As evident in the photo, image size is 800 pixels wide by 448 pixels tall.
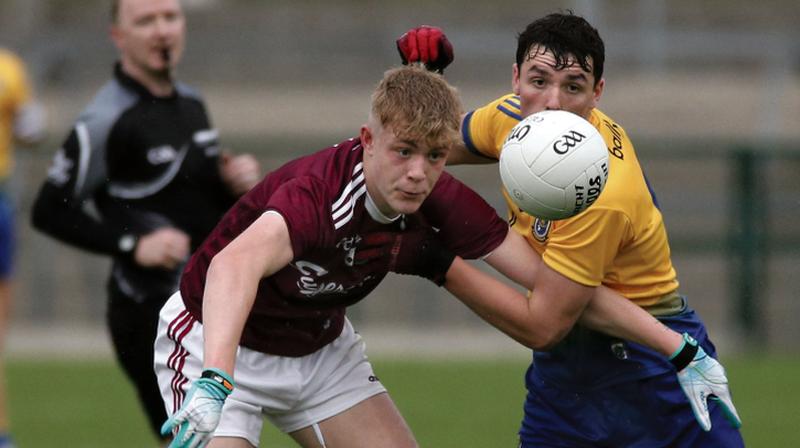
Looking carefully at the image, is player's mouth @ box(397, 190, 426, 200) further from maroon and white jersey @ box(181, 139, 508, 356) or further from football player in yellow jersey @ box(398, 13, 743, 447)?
football player in yellow jersey @ box(398, 13, 743, 447)

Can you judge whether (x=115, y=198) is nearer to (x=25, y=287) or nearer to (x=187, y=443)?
(x=187, y=443)

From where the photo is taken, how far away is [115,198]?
6559 millimetres

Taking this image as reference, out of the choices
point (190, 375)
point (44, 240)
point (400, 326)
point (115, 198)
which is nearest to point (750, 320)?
point (400, 326)

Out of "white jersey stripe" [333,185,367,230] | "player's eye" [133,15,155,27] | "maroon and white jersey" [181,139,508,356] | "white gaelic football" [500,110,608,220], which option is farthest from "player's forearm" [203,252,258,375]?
"player's eye" [133,15,155,27]

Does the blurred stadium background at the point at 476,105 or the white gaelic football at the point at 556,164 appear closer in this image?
the white gaelic football at the point at 556,164

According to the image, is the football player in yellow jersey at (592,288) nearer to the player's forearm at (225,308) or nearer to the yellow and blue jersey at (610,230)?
the yellow and blue jersey at (610,230)

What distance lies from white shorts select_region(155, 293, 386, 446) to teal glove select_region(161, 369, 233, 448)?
2.56 ft

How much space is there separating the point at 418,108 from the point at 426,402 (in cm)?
588

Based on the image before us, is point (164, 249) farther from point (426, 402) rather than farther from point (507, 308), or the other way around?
point (426, 402)

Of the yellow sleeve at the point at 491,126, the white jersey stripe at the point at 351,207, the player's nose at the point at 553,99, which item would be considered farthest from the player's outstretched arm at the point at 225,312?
the yellow sleeve at the point at 491,126

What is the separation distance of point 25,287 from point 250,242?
32.0ft

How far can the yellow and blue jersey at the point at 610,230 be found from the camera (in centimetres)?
488

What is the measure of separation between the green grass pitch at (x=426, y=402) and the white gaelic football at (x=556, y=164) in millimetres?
4057

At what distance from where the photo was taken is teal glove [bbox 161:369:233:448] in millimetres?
3998
